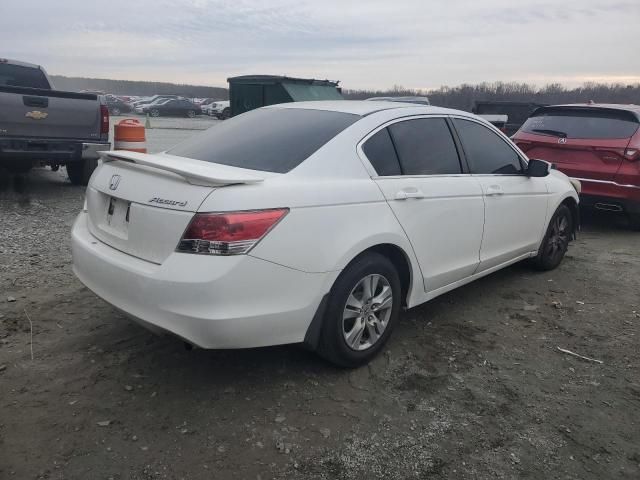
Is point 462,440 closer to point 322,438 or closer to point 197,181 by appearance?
point 322,438

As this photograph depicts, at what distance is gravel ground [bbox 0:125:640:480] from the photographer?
2.60 metres

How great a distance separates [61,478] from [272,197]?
1590 mm

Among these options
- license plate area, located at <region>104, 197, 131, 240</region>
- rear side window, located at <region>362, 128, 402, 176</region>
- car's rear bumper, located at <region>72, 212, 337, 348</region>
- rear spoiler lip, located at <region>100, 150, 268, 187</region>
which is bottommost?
car's rear bumper, located at <region>72, 212, 337, 348</region>

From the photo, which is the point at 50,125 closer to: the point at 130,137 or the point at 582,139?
the point at 130,137

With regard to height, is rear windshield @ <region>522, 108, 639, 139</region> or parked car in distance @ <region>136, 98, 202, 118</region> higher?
rear windshield @ <region>522, 108, 639, 139</region>

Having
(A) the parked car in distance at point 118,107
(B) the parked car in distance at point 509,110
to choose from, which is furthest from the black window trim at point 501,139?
(A) the parked car in distance at point 118,107

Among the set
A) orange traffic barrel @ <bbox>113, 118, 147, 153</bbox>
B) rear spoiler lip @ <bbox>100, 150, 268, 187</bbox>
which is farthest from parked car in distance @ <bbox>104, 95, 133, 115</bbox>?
rear spoiler lip @ <bbox>100, 150, 268, 187</bbox>

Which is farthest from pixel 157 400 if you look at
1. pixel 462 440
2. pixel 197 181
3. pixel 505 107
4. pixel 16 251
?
pixel 505 107

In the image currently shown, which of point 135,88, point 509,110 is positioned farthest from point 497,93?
point 135,88

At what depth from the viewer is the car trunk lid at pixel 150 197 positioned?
2.79 m

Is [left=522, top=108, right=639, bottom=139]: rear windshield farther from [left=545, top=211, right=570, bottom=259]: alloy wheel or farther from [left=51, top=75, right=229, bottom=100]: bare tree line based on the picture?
[left=51, top=75, right=229, bottom=100]: bare tree line

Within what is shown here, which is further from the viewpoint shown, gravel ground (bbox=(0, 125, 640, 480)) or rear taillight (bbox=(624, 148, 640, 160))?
rear taillight (bbox=(624, 148, 640, 160))

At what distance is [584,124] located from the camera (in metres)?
7.30

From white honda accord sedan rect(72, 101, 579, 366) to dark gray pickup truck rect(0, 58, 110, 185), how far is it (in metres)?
4.60
